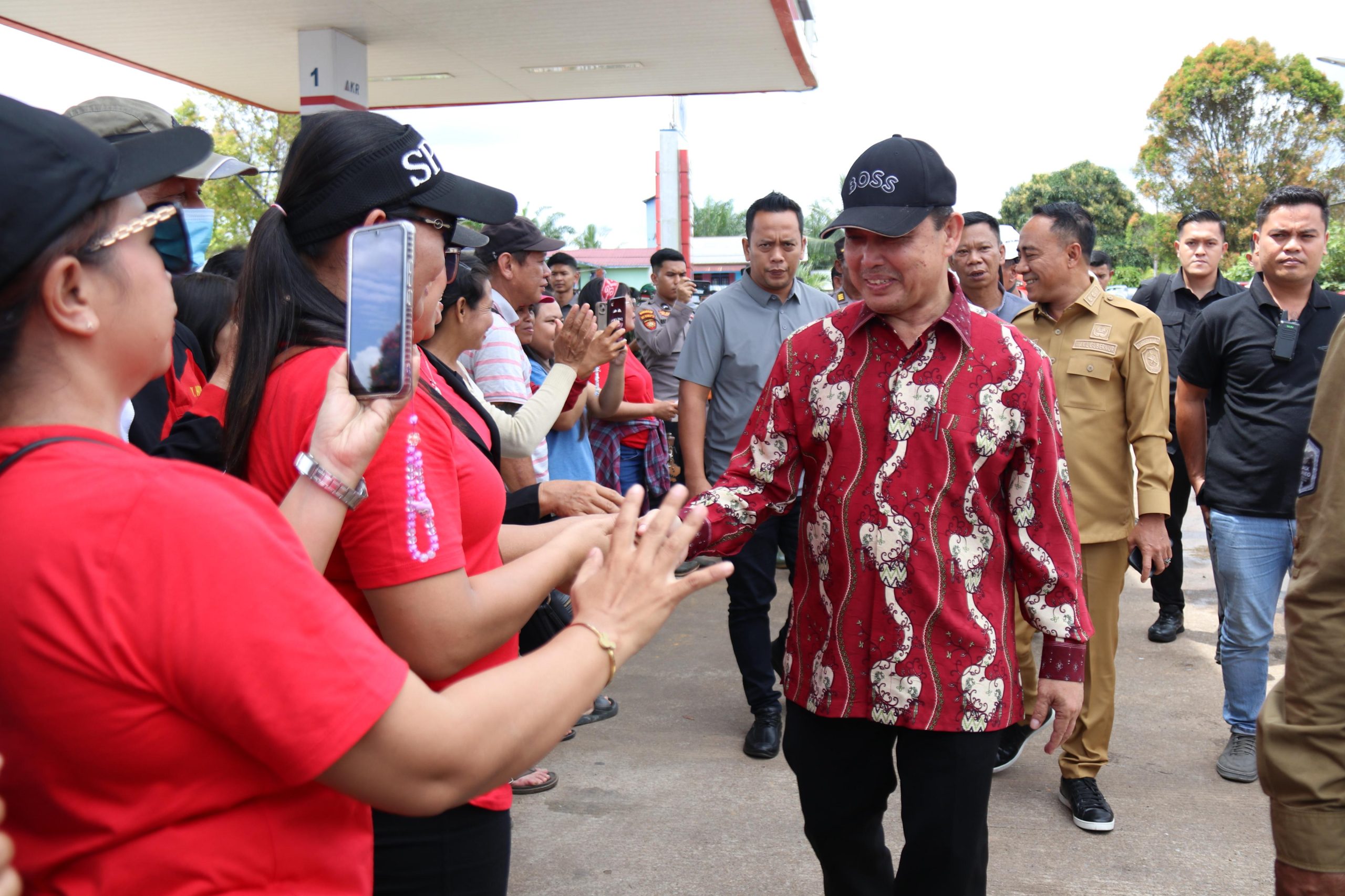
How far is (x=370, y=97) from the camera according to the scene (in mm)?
13953

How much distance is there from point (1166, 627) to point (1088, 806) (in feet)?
8.88

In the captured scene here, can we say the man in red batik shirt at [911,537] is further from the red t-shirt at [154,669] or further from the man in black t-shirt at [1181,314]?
the man in black t-shirt at [1181,314]

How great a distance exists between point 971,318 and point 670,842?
92.7 inches

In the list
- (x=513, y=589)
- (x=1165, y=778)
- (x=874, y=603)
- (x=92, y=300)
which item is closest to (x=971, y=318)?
(x=874, y=603)

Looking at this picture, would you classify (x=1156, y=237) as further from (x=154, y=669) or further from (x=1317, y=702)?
(x=154, y=669)

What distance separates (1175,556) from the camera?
679 cm

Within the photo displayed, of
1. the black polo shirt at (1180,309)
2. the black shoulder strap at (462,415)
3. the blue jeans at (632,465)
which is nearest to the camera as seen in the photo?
the black shoulder strap at (462,415)

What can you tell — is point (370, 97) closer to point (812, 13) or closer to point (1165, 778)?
point (812, 13)

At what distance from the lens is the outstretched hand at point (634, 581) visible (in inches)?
53.8

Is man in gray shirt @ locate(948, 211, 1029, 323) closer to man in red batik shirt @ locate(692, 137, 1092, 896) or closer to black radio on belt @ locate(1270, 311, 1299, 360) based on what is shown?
black radio on belt @ locate(1270, 311, 1299, 360)

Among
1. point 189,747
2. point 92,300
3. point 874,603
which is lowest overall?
point 874,603

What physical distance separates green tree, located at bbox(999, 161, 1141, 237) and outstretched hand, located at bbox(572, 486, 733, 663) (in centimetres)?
6881

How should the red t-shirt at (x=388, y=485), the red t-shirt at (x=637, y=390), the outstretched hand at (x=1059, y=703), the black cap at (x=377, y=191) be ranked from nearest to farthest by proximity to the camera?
the red t-shirt at (x=388, y=485), the black cap at (x=377, y=191), the outstretched hand at (x=1059, y=703), the red t-shirt at (x=637, y=390)

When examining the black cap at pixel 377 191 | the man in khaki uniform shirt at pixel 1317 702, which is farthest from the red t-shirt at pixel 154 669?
the man in khaki uniform shirt at pixel 1317 702
